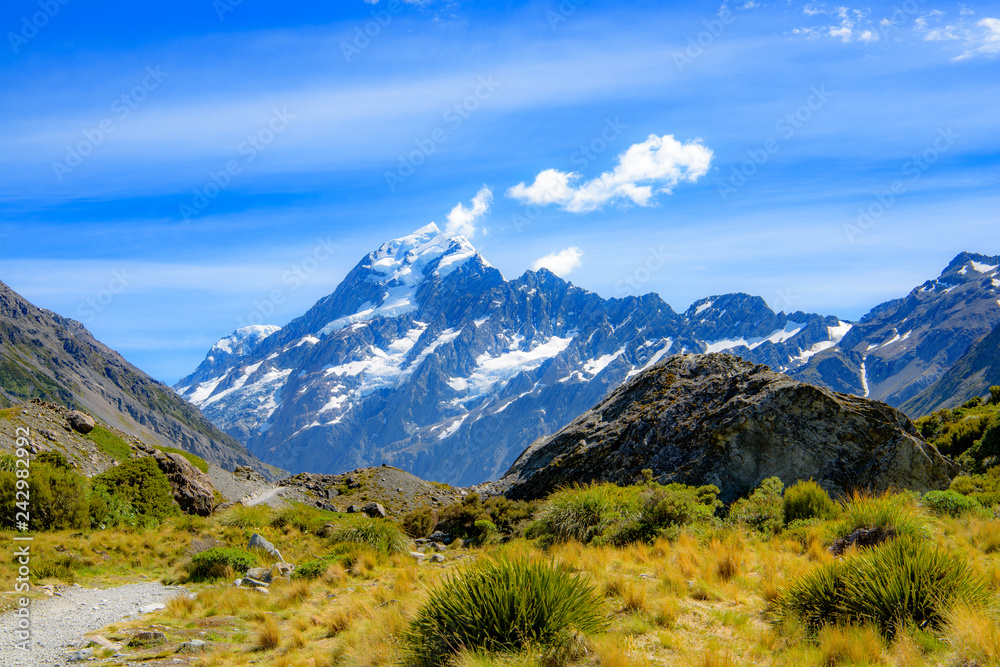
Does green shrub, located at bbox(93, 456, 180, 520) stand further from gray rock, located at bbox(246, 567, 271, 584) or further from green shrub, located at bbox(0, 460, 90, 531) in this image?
gray rock, located at bbox(246, 567, 271, 584)

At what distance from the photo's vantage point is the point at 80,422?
101 ft

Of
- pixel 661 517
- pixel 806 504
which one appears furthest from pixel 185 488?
pixel 806 504

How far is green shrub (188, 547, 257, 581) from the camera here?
15242 mm

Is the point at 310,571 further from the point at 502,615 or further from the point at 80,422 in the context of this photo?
the point at 80,422

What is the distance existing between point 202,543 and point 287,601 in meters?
10.1

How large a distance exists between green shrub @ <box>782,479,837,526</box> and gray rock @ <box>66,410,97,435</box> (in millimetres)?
34550

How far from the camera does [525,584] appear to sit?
691 centimetres

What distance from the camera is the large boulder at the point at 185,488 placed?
26.5m

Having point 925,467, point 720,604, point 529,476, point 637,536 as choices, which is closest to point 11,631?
point 720,604

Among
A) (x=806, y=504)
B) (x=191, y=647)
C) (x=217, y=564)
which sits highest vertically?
(x=191, y=647)

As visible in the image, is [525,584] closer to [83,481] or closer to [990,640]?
[990,640]

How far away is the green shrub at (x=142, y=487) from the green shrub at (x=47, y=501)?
3.61 m

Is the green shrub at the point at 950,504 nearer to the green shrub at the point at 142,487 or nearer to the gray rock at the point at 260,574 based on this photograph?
the gray rock at the point at 260,574

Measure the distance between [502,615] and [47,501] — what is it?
1889 centimetres
